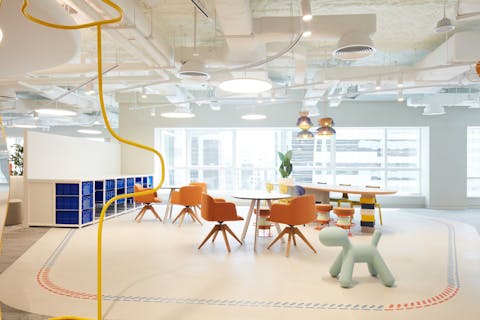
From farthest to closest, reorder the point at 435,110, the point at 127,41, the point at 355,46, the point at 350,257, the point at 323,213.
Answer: the point at 435,110, the point at 323,213, the point at 127,41, the point at 355,46, the point at 350,257

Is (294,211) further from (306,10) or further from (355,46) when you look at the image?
(306,10)

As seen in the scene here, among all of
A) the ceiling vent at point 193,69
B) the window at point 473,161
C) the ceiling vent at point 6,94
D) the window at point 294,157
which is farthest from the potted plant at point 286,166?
the window at point 473,161

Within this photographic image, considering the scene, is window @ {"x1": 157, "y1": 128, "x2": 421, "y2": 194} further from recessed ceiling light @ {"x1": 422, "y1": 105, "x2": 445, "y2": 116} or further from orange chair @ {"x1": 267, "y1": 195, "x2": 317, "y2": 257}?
orange chair @ {"x1": 267, "y1": 195, "x2": 317, "y2": 257}

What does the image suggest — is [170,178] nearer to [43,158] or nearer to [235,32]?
[43,158]

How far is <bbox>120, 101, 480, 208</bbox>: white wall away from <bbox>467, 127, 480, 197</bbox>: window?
63cm

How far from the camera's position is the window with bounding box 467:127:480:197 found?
37.0 ft

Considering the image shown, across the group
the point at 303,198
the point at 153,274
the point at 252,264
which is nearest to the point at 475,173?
the point at 303,198

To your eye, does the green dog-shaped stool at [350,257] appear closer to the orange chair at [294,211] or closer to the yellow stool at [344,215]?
the orange chair at [294,211]

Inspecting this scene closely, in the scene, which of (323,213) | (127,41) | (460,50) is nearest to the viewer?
(127,41)

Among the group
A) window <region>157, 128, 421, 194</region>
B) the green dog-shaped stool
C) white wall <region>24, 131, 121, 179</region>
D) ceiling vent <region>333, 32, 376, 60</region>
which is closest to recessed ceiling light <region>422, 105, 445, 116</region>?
window <region>157, 128, 421, 194</region>

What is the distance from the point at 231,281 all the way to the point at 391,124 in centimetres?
874

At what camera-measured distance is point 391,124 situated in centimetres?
1095

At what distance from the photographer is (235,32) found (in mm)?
4949

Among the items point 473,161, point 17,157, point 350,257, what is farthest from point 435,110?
point 17,157
